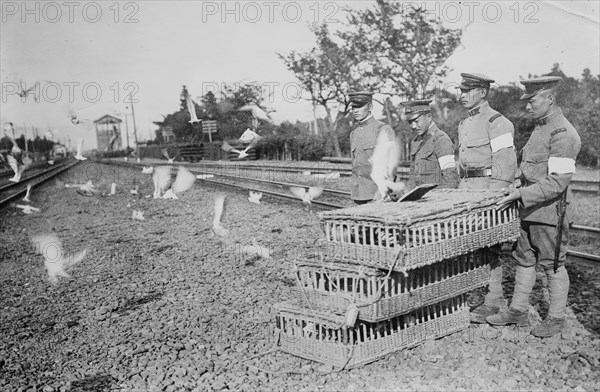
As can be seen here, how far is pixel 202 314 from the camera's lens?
489 centimetres

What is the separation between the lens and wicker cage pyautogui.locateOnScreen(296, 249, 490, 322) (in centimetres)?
349

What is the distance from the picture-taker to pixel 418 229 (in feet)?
11.3

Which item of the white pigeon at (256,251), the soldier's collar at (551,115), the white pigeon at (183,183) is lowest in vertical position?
the white pigeon at (183,183)

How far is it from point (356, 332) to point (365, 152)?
94.1 inches

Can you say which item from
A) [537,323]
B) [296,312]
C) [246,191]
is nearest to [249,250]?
[296,312]

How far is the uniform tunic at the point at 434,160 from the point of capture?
16.7ft

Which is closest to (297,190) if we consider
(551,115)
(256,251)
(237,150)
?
(256,251)

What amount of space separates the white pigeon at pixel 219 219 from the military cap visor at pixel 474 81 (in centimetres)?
501

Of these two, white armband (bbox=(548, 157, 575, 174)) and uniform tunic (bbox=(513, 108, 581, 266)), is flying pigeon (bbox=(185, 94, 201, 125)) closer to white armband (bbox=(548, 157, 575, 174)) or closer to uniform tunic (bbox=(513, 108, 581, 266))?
uniform tunic (bbox=(513, 108, 581, 266))

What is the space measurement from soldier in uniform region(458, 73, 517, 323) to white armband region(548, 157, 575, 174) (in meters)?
0.55

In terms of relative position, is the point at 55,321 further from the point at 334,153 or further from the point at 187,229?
the point at 334,153

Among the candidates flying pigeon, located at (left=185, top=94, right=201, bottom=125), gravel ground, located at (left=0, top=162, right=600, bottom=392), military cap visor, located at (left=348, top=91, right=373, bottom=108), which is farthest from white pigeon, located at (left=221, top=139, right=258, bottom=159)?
military cap visor, located at (left=348, top=91, right=373, bottom=108)

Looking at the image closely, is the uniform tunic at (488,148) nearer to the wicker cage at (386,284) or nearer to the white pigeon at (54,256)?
the wicker cage at (386,284)

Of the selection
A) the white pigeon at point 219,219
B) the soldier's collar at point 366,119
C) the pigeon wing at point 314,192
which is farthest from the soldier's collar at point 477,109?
the pigeon wing at point 314,192
